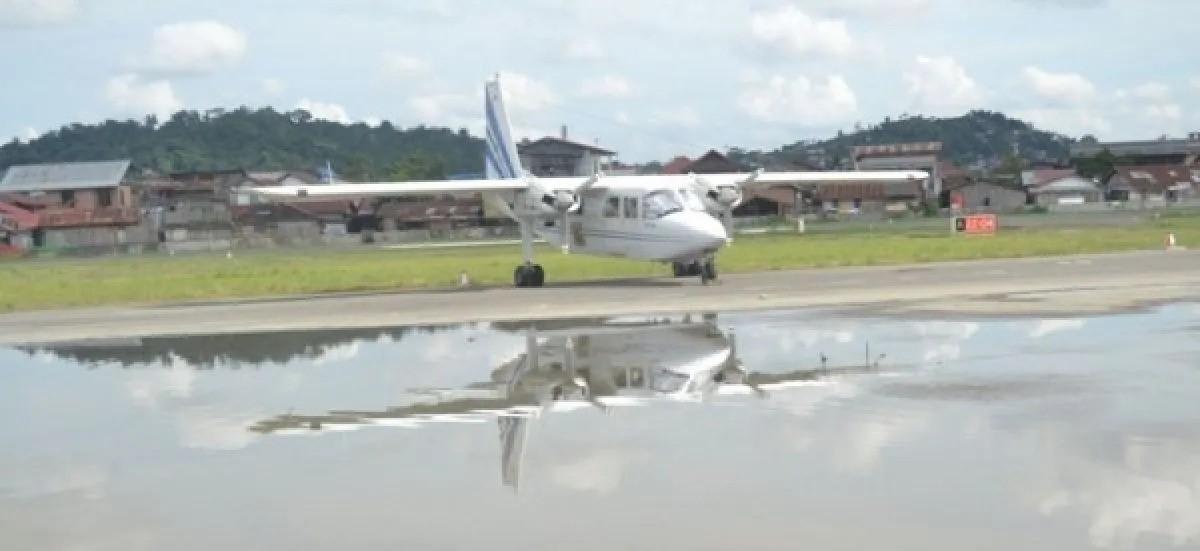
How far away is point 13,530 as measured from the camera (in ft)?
29.1

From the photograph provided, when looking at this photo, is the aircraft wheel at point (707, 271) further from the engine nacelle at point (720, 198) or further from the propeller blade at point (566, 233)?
the propeller blade at point (566, 233)

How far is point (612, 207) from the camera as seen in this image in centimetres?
3462

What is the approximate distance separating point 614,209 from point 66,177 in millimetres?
112654

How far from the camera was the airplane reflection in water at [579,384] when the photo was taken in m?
12.6

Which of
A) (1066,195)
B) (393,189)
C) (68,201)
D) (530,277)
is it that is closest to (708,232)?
(530,277)

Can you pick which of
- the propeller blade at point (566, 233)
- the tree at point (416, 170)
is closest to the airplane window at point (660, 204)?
the propeller blade at point (566, 233)

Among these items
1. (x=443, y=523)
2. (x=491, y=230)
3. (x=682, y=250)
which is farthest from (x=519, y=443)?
(x=491, y=230)

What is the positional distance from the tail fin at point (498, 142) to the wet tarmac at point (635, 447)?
23.6m

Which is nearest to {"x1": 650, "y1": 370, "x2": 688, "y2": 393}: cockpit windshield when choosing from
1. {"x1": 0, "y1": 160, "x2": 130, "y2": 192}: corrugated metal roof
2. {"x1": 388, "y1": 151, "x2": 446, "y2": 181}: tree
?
{"x1": 0, "y1": 160, "x2": 130, "y2": 192}: corrugated metal roof

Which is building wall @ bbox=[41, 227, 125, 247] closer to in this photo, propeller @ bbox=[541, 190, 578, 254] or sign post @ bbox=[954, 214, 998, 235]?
sign post @ bbox=[954, 214, 998, 235]

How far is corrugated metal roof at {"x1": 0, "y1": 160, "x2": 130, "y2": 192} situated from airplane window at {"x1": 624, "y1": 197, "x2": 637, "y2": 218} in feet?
347

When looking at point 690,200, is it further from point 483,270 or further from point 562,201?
point 483,270

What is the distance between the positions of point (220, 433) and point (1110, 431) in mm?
7140

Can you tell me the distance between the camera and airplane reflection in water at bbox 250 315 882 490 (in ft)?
41.3
